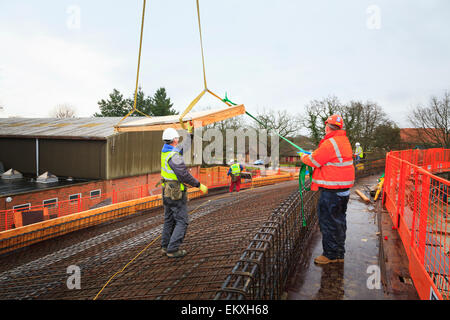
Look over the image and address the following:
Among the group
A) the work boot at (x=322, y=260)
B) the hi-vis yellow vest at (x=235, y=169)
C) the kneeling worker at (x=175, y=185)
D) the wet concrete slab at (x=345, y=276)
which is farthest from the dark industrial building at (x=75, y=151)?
the work boot at (x=322, y=260)

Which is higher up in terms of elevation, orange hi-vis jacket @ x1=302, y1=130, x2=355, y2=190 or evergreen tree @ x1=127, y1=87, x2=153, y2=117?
evergreen tree @ x1=127, y1=87, x2=153, y2=117

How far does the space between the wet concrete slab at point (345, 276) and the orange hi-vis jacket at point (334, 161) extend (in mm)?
1046

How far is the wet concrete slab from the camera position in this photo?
116 inches

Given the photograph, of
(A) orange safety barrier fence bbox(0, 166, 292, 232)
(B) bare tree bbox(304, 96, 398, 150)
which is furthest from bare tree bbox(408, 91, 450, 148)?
(A) orange safety barrier fence bbox(0, 166, 292, 232)

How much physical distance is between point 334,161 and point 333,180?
23cm

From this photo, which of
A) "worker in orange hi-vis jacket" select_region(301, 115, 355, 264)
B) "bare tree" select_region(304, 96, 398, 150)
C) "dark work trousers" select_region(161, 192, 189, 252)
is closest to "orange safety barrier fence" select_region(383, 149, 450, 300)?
"worker in orange hi-vis jacket" select_region(301, 115, 355, 264)

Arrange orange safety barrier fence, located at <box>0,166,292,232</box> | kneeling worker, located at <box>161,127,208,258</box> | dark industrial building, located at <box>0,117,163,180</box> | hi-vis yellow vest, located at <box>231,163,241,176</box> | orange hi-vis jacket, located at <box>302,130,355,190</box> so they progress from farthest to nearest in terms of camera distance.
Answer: dark industrial building, located at <box>0,117,163,180</box>, hi-vis yellow vest, located at <box>231,163,241,176</box>, orange safety barrier fence, located at <box>0,166,292,232</box>, kneeling worker, located at <box>161,127,208,258</box>, orange hi-vis jacket, located at <box>302,130,355,190</box>

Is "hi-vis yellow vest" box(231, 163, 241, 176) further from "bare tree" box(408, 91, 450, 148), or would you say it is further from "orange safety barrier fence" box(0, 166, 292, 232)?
"bare tree" box(408, 91, 450, 148)

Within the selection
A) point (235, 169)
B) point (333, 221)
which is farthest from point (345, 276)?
point (235, 169)

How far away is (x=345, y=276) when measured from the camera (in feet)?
10.9

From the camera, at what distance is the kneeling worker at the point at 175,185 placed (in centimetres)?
387

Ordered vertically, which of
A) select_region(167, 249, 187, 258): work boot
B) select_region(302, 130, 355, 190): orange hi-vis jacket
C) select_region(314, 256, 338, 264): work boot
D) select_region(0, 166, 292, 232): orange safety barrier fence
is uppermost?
select_region(302, 130, 355, 190): orange hi-vis jacket

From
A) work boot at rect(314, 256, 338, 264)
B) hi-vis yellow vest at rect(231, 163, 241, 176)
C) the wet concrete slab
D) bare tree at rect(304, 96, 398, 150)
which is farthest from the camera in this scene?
bare tree at rect(304, 96, 398, 150)

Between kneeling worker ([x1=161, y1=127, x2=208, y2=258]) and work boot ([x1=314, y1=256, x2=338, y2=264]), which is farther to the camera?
kneeling worker ([x1=161, y1=127, x2=208, y2=258])
